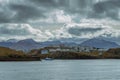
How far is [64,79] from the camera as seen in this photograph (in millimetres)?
96750

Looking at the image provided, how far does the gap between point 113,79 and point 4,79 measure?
31.6 meters

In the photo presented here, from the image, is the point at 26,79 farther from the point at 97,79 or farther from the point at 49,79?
the point at 97,79

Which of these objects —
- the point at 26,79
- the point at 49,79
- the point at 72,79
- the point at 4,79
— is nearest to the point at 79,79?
the point at 72,79

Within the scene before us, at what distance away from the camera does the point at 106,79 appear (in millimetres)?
96062

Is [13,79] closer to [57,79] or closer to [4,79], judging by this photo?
[4,79]

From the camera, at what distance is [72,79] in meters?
98.6

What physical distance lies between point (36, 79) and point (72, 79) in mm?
10351

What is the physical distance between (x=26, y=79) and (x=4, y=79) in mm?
6878

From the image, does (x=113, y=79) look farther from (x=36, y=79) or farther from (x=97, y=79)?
(x=36, y=79)

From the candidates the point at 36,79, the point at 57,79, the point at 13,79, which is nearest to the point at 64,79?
the point at 57,79

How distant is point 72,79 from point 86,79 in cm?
402

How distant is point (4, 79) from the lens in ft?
330

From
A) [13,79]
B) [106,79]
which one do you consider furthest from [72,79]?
[13,79]

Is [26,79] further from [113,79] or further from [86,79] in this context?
[113,79]
